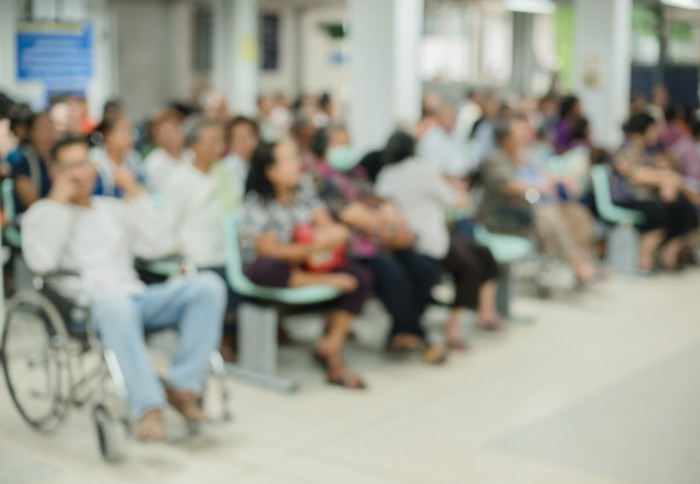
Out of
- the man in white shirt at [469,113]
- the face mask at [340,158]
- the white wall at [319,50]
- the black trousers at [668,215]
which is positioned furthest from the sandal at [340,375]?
the white wall at [319,50]

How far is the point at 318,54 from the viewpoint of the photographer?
2084 centimetres

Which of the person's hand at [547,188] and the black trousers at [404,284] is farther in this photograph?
the person's hand at [547,188]

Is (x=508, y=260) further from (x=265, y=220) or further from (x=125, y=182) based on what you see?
(x=125, y=182)

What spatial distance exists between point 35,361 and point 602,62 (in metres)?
8.31

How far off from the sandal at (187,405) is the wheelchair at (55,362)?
5cm

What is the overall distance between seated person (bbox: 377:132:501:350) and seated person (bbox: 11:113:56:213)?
6.56 feet

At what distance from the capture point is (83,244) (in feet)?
13.6

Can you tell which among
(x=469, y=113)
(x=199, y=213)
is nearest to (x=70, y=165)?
(x=199, y=213)

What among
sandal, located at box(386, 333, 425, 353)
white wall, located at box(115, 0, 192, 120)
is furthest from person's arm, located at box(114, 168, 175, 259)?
white wall, located at box(115, 0, 192, 120)

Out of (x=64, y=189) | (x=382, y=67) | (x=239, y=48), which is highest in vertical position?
(x=239, y=48)

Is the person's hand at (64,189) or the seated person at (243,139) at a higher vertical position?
the seated person at (243,139)

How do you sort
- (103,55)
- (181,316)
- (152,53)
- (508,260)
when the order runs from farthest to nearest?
(152,53)
(103,55)
(508,260)
(181,316)

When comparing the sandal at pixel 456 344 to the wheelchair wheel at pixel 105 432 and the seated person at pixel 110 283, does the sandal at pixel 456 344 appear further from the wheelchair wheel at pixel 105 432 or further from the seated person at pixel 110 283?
the wheelchair wheel at pixel 105 432

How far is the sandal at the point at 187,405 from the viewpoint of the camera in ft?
13.2
